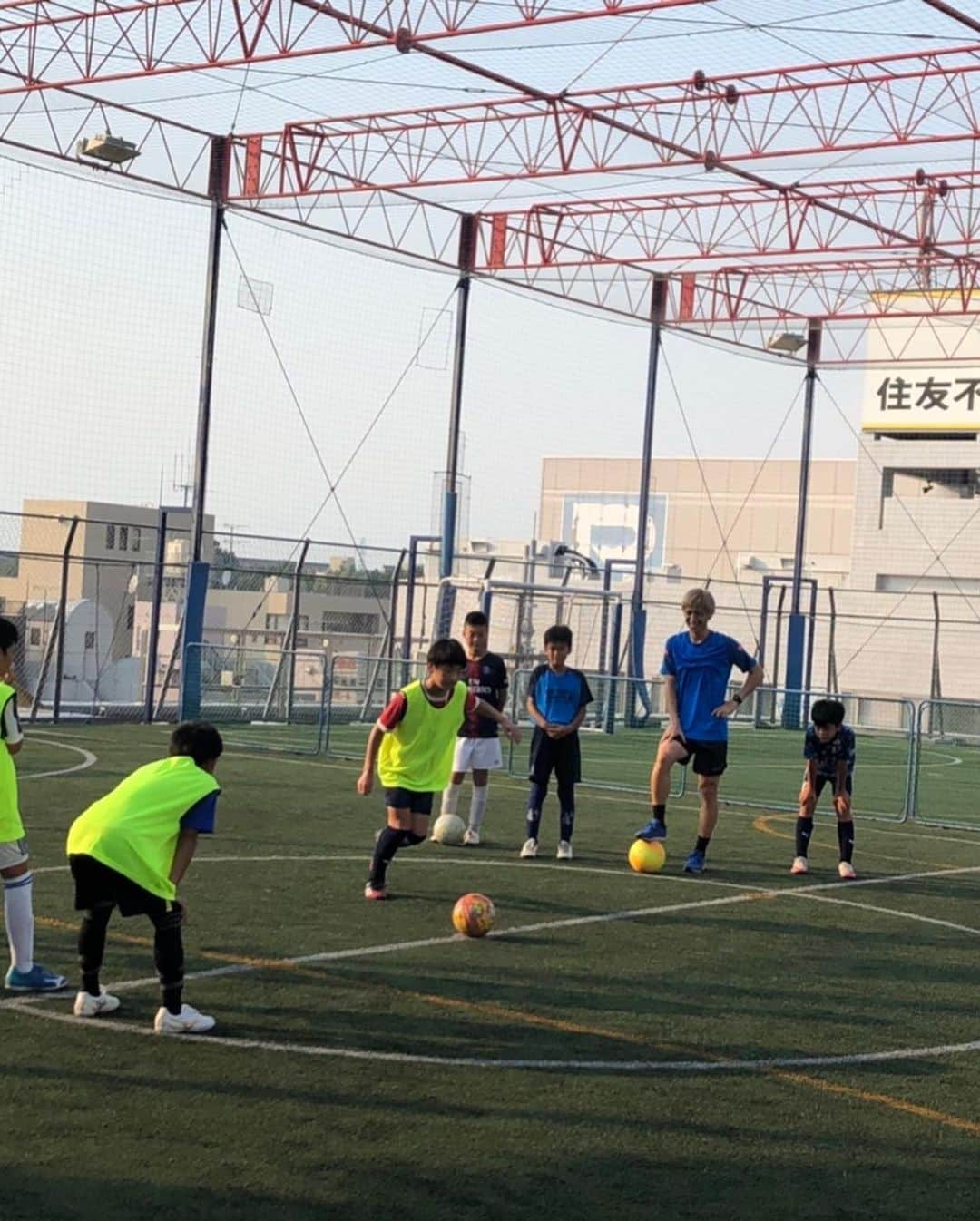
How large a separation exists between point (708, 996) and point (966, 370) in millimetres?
41648

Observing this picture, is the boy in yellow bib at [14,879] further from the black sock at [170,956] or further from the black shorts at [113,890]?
the black sock at [170,956]

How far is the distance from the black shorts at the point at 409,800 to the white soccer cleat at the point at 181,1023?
11.6 ft

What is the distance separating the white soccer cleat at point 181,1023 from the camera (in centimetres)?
725

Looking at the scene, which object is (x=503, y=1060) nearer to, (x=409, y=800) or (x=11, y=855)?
(x=11, y=855)

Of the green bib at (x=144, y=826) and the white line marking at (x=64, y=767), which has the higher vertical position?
the green bib at (x=144, y=826)

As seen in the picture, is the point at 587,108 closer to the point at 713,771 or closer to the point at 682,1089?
the point at 713,771

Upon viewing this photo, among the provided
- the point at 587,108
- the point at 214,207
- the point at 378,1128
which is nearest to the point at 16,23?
the point at 214,207

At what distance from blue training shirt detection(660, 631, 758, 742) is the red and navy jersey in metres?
1.67

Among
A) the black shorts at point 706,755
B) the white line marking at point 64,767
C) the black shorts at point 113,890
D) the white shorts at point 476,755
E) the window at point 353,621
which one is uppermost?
the window at point 353,621

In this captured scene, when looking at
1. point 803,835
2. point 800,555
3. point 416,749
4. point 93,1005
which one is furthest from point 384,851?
point 800,555

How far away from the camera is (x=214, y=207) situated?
2505cm

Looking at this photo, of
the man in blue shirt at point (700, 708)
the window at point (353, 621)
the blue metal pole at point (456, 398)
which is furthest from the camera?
the window at point (353, 621)

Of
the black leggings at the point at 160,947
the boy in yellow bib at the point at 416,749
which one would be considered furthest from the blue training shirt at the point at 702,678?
the black leggings at the point at 160,947

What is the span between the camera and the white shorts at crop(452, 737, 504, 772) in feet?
46.0
